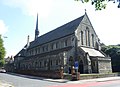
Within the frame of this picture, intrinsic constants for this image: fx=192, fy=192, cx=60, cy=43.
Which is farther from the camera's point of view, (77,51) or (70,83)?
(77,51)

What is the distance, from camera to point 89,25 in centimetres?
4775

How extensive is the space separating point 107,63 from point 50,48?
60.2 ft

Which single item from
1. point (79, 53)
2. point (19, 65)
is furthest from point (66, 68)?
point (19, 65)

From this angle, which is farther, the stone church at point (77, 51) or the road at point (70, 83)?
the stone church at point (77, 51)

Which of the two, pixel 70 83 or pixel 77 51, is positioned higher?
pixel 77 51

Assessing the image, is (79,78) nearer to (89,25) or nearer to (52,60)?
(52,60)

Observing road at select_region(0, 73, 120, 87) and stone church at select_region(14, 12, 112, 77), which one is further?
stone church at select_region(14, 12, 112, 77)

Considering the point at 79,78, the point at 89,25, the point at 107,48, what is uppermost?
the point at 89,25

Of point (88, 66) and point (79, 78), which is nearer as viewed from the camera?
point (79, 78)

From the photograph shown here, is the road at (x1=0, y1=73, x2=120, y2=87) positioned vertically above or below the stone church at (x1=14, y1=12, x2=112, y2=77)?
below

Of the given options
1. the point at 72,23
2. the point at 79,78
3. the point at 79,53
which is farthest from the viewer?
the point at 72,23

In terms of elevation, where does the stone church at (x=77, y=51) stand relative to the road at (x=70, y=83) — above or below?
above

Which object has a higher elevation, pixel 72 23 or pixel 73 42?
pixel 72 23

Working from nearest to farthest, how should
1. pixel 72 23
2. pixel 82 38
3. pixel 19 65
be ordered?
pixel 82 38, pixel 72 23, pixel 19 65
